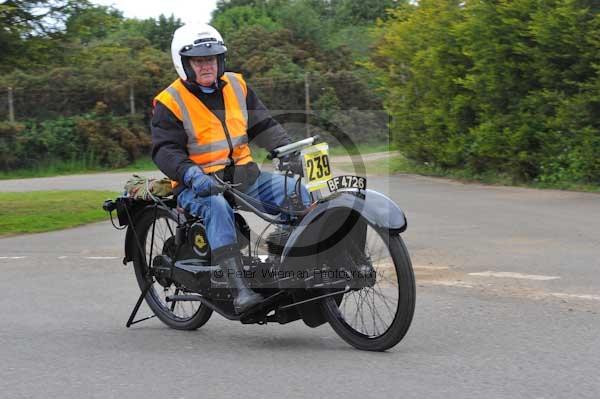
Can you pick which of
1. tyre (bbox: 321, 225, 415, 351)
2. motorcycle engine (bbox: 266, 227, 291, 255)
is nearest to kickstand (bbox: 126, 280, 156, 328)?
motorcycle engine (bbox: 266, 227, 291, 255)

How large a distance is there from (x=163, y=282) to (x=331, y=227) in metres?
1.71

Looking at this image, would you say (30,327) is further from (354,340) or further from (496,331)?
(496,331)

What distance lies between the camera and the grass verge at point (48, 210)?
1408cm

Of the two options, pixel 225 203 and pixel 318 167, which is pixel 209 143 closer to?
pixel 225 203

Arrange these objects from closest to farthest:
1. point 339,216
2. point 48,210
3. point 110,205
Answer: point 339,216 < point 110,205 < point 48,210

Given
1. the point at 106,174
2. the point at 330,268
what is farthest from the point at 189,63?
the point at 106,174

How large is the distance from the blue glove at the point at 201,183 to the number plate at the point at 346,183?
27.7 inches

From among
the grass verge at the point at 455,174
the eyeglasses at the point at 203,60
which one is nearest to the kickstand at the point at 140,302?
the eyeglasses at the point at 203,60

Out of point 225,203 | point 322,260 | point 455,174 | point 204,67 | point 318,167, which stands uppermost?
point 204,67

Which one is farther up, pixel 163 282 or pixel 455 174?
pixel 163 282

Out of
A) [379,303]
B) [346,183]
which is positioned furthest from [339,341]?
[346,183]

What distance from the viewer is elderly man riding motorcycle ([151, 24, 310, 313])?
623 centimetres

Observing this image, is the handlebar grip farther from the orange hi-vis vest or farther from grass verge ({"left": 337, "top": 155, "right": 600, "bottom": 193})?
grass verge ({"left": 337, "top": 155, "right": 600, "bottom": 193})

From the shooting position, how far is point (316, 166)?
19.4 feet
